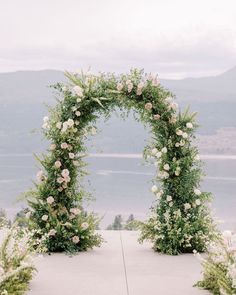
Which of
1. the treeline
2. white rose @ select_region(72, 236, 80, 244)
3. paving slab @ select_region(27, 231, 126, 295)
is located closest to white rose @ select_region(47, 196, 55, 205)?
white rose @ select_region(72, 236, 80, 244)

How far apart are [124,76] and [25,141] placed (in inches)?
3730

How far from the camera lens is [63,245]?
754 cm

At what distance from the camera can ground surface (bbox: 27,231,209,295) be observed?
582 centimetres

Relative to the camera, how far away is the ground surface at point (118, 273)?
582 cm

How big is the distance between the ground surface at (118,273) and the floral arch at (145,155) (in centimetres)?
29

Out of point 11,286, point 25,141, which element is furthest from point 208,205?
point 25,141

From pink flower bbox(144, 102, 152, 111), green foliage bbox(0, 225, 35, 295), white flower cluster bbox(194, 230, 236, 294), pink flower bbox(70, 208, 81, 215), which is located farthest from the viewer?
pink flower bbox(70, 208, 81, 215)

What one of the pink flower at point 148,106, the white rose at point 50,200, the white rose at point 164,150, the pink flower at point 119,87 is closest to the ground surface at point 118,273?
the white rose at point 50,200

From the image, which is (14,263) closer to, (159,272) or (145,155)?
(159,272)

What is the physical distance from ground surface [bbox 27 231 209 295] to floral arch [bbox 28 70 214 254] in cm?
29

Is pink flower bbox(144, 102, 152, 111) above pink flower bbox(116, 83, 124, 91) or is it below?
below

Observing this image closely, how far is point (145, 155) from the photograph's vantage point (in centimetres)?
773

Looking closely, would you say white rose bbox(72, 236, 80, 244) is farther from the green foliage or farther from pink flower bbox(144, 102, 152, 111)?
pink flower bbox(144, 102, 152, 111)

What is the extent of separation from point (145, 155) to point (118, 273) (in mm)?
1775
